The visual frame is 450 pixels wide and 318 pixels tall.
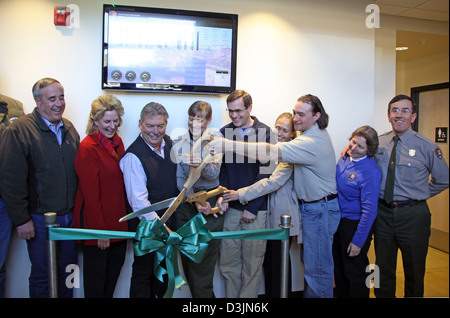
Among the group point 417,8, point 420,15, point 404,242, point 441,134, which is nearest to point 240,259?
point 404,242

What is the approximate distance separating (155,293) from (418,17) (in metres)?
3.81

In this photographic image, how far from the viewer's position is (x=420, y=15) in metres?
3.54

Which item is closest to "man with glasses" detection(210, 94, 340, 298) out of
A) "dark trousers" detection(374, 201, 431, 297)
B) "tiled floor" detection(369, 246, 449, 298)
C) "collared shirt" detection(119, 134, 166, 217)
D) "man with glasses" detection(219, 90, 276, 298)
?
"man with glasses" detection(219, 90, 276, 298)

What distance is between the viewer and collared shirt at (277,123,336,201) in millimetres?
2123

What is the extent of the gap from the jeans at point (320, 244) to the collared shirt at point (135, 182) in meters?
1.12

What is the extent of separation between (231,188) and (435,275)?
103 inches

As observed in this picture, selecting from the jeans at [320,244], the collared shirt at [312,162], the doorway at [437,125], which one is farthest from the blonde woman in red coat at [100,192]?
the doorway at [437,125]

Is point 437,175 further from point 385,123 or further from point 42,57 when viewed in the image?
point 42,57

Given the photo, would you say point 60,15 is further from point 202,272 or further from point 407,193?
point 407,193

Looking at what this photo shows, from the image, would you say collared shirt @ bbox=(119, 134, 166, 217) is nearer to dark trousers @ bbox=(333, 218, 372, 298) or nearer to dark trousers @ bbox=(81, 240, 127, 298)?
dark trousers @ bbox=(81, 240, 127, 298)

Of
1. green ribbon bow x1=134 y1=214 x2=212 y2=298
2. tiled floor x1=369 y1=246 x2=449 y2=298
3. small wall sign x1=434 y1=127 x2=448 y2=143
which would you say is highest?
small wall sign x1=434 y1=127 x2=448 y2=143
